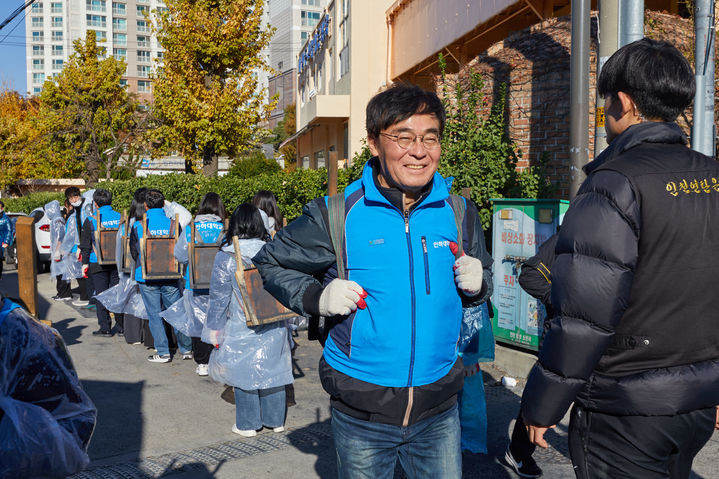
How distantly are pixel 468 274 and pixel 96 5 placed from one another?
4289 inches

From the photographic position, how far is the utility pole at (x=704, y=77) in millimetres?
6395

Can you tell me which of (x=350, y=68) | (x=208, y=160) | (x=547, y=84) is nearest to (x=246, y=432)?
(x=547, y=84)

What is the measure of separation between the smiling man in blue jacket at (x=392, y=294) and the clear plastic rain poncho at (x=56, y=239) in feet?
34.0

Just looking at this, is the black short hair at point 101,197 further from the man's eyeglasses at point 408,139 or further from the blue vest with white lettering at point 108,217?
the man's eyeglasses at point 408,139

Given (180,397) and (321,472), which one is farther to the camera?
(180,397)

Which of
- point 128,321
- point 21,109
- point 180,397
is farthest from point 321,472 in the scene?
point 21,109

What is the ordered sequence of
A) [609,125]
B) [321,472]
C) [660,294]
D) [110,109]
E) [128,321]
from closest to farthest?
1. [660,294]
2. [609,125]
3. [321,472]
4. [128,321]
5. [110,109]

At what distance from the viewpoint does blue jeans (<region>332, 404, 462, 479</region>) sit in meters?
2.42

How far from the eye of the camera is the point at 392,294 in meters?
2.38

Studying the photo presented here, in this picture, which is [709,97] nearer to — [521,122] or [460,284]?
[521,122]

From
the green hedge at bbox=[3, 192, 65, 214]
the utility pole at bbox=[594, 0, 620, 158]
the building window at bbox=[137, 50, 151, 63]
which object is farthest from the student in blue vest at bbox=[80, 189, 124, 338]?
the building window at bbox=[137, 50, 151, 63]

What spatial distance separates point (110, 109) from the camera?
30953 mm

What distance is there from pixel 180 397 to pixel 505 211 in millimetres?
3716

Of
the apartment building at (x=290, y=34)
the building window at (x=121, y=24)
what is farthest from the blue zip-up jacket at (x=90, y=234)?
the building window at (x=121, y=24)
